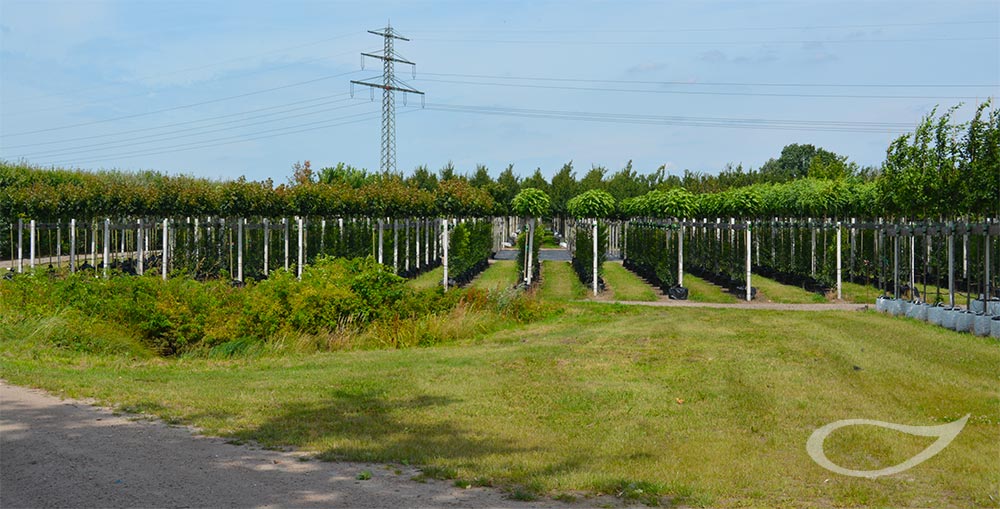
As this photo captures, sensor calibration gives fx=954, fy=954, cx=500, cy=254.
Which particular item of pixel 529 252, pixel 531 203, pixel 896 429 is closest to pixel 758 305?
pixel 529 252

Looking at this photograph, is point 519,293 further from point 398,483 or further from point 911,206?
point 398,483

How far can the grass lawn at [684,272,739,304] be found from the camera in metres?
26.7

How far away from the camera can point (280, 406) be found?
32.4 ft

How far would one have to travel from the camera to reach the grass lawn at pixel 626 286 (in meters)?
27.4

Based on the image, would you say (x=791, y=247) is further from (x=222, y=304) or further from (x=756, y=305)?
(x=222, y=304)

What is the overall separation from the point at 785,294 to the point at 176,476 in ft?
76.4

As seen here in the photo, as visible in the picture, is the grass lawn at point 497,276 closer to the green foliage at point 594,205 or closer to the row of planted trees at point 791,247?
the row of planted trees at point 791,247

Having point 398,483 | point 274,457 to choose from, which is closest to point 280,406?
point 274,457

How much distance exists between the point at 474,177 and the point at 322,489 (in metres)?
71.0

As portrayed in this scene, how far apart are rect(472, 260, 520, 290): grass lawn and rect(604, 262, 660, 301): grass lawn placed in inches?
135

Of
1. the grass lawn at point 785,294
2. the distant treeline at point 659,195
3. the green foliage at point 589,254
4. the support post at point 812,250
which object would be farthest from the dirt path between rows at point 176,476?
the support post at point 812,250

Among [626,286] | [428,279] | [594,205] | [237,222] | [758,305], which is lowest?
[758,305]

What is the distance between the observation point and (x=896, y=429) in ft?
28.8

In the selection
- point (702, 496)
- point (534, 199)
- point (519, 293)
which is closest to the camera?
point (702, 496)
